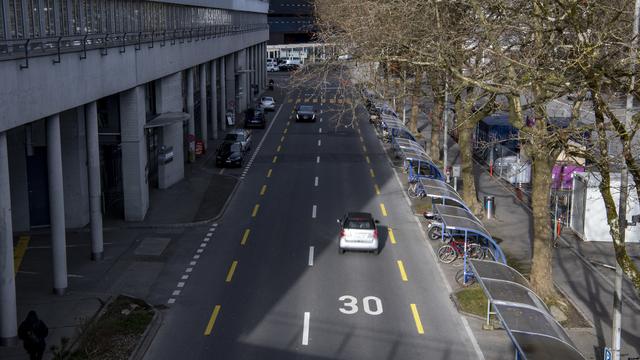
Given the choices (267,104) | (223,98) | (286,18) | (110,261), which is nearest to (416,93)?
(110,261)

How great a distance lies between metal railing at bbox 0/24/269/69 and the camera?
66.5 ft

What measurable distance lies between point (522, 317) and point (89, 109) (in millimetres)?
15765

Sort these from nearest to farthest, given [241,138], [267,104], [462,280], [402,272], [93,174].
Answer: [462,280], [402,272], [93,174], [241,138], [267,104]

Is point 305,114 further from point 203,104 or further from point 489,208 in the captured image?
point 489,208

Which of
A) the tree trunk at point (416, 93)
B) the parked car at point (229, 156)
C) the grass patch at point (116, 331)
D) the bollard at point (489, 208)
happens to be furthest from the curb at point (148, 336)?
the parked car at point (229, 156)

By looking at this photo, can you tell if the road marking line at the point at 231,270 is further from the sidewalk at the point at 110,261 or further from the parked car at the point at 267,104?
the parked car at the point at 267,104

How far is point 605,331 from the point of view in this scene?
70.8 ft

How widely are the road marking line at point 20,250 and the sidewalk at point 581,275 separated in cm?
1447

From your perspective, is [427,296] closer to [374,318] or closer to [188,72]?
[374,318]

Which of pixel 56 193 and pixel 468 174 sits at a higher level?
pixel 56 193

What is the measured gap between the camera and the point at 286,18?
465 ft

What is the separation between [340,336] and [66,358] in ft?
22.1

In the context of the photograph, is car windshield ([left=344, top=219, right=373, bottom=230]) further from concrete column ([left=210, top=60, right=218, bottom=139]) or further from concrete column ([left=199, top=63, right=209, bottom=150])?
concrete column ([left=210, top=60, right=218, bottom=139])

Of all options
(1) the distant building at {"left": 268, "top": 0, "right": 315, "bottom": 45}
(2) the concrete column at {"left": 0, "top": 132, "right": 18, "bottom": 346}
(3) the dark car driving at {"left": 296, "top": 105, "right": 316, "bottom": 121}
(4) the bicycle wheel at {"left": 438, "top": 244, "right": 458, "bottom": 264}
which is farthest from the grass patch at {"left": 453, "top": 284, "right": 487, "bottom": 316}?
(1) the distant building at {"left": 268, "top": 0, "right": 315, "bottom": 45}
